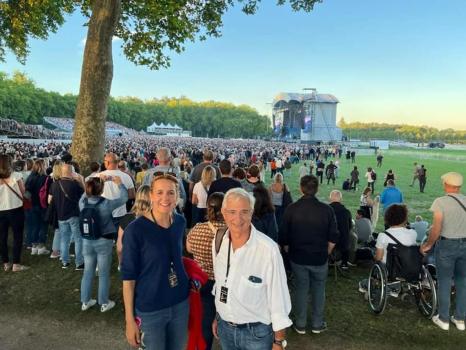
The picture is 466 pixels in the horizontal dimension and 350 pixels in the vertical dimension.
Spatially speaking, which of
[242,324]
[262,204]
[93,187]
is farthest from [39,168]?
[242,324]

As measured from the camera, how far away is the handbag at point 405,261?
4320mm

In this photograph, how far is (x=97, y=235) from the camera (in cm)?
442

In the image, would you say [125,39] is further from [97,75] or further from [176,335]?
[176,335]

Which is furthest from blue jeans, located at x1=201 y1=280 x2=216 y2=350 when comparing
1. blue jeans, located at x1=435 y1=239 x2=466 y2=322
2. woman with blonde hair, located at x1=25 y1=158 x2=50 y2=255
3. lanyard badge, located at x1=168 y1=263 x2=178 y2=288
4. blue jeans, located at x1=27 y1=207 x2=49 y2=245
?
blue jeans, located at x1=27 y1=207 x2=49 y2=245

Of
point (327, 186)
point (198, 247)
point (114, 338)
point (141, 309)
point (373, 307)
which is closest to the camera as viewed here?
point (141, 309)

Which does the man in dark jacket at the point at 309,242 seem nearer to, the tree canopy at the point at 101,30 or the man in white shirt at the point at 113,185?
the man in white shirt at the point at 113,185

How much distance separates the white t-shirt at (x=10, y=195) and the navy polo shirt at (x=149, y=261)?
4236 mm

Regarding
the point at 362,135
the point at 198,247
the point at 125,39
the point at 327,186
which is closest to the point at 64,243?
the point at 198,247

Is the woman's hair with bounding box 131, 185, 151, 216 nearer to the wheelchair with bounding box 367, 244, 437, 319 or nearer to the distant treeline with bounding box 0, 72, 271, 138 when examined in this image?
the wheelchair with bounding box 367, 244, 437, 319

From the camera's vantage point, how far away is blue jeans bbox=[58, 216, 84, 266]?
5.77m

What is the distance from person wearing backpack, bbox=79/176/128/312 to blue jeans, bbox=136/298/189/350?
2.19m

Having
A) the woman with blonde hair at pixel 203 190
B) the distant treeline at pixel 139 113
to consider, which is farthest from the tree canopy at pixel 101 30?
the distant treeline at pixel 139 113

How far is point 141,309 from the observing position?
2.44m

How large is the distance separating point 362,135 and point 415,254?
509 feet
